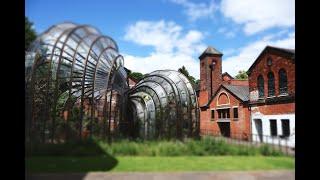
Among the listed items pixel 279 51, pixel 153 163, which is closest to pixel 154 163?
pixel 153 163

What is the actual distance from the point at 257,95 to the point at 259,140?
2.22ft

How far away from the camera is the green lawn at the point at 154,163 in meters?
5.06

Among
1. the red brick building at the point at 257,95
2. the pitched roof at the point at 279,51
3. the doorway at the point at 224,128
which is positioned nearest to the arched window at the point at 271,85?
the red brick building at the point at 257,95

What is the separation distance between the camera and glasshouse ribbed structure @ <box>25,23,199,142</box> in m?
4.67

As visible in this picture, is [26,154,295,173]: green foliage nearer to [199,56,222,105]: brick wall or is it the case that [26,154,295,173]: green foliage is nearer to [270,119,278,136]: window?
[270,119,278,136]: window

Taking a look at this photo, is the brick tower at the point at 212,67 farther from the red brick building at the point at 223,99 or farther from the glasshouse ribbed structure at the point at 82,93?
the glasshouse ribbed structure at the point at 82,93

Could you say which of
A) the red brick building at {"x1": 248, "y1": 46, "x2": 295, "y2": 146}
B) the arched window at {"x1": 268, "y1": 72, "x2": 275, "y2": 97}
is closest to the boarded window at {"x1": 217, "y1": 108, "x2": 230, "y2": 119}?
the red brick building at {"x1": 248, "y1": 46, "x2": 295, "y2": 146}

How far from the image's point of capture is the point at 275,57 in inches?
192

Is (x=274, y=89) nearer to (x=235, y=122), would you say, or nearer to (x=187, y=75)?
(x=235, y=122)

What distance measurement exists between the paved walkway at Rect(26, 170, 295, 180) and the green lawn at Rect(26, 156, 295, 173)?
0.29 ft

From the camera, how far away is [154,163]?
17.8ft

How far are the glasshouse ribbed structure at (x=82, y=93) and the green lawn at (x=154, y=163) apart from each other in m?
0.40
